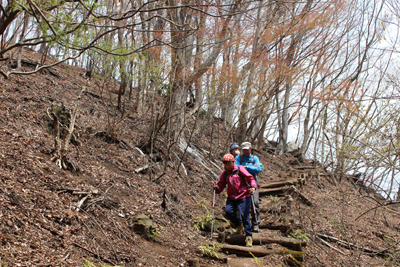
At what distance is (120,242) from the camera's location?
4465 mm

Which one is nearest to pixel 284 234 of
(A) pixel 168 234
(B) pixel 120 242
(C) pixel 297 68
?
(A) pixel 168 234

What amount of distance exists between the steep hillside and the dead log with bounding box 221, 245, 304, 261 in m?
0.21

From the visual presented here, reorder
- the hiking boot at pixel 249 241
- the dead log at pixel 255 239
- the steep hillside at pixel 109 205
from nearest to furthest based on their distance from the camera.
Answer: the steep hillside at pixel 109 205 < the hiking boot at pixel 249 241 < the dead log at pixel 255 239

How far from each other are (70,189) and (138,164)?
131 inches

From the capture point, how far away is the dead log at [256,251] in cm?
539

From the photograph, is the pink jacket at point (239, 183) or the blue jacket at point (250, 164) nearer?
the pink jacket at point (239, 183)

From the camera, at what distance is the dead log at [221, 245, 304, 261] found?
5.39 metres

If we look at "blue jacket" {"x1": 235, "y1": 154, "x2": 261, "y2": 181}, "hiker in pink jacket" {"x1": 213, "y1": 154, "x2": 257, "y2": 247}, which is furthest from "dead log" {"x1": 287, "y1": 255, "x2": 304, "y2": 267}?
"blue jacket" {"x1": 235, "y1": 154, "x2": 261, "y2": 181}

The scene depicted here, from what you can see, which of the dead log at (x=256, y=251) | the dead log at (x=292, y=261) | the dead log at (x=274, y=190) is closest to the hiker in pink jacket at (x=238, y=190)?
the dead log at (x=256, y=251)

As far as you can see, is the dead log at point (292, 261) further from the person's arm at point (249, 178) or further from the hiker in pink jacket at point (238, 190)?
the person's arm at point (249, 178)

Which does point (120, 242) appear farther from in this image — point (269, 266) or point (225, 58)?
point (225, 58)

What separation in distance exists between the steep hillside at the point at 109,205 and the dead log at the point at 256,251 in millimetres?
207

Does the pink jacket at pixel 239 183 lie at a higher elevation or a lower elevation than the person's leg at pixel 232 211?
higher

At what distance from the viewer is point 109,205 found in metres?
5.24
